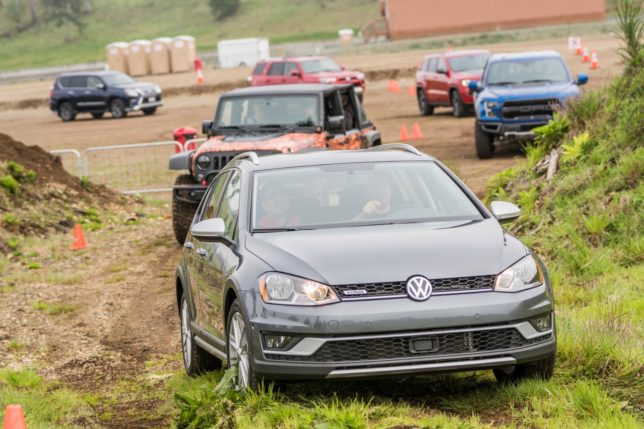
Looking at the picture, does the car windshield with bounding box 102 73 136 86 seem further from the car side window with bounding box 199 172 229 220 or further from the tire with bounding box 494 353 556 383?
the tire with bounding box 494 353 556 383

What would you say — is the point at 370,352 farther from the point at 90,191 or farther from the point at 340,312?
the point at 90,191

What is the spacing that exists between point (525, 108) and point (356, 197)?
15962mm

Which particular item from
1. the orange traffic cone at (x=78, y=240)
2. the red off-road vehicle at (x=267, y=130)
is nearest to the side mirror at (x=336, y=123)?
the red off-road vehicle at (x=267, y=130)

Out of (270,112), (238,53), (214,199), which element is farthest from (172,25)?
(214,199)

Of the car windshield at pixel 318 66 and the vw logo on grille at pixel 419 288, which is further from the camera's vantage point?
the car windshield at pixel 318 66

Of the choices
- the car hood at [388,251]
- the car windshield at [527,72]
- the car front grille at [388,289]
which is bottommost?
the car windshield at [527,72]

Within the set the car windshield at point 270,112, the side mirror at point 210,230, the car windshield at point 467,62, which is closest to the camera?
the side mirror at point 210,230

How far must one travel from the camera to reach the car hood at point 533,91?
933 inches

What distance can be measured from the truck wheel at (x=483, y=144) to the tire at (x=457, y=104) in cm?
1013

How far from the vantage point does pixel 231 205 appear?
8625mm

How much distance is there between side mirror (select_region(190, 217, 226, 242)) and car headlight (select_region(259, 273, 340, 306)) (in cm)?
98

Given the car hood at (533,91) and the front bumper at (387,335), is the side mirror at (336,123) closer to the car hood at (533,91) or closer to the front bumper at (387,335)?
the car hood at (533,91)

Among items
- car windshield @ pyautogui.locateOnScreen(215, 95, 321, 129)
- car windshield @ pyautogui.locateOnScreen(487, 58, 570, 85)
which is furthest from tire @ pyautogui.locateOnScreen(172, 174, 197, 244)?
car windshield @ pyautogui.locateOnScreen(487, 58, 570, 85)

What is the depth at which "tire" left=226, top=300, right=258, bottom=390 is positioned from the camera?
7184 mm
